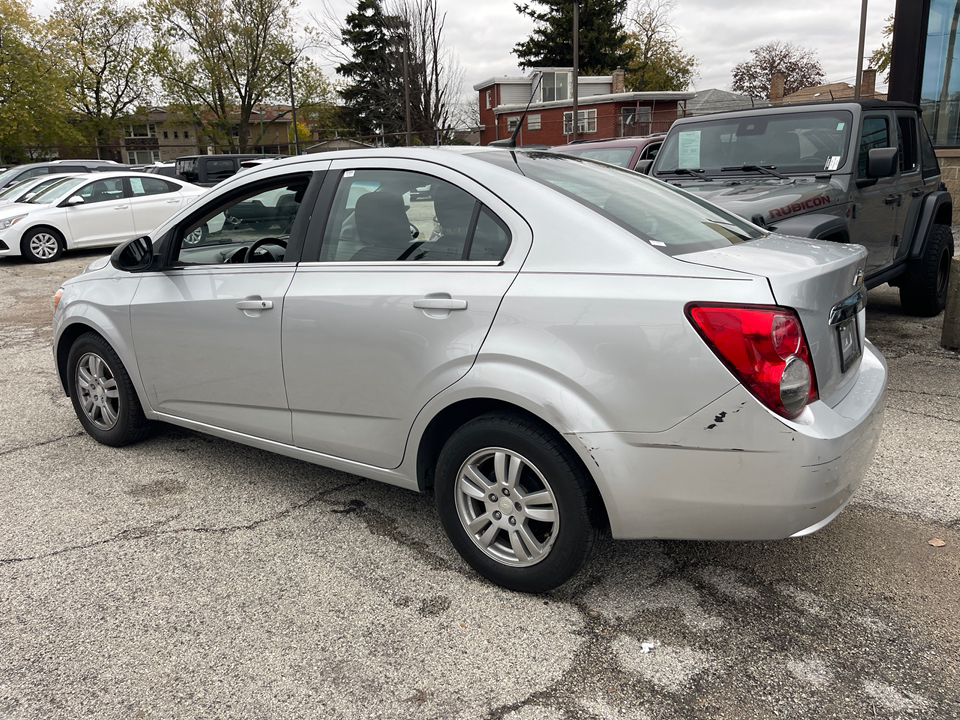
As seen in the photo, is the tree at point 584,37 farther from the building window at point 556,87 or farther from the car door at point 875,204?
the car door at point 875,204

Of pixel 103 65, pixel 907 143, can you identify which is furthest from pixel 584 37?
pixel 907 143

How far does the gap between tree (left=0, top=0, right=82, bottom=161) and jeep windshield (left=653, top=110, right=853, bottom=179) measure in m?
45.6

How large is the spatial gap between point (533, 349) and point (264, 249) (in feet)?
5.59

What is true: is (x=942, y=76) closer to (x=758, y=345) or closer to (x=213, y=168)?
(x=758, y=345)

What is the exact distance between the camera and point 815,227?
195 inches

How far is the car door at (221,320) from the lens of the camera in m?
3.37

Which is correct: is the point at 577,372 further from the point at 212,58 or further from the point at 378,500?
the point at 212,58

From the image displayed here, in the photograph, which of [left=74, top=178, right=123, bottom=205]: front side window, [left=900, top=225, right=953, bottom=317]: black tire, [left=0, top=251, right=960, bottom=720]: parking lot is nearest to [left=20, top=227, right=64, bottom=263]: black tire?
[left=74, top=178, right=123, bottom=205]: front side window

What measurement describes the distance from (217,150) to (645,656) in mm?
59142

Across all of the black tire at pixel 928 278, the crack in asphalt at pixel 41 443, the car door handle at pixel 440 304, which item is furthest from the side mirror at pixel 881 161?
the crack in asphalt at pixel 41 443

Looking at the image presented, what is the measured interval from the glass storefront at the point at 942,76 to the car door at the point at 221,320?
13.4m

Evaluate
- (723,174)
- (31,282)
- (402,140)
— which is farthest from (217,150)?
(723,174)

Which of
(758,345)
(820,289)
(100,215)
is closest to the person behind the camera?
(758,345)

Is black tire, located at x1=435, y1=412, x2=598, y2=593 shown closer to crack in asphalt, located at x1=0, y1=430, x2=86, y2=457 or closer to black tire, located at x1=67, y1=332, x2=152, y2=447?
black tire, located at x1=67, y1=332, x2=152, y2=447
